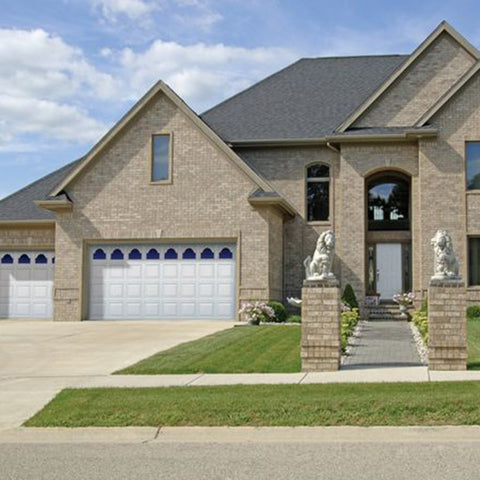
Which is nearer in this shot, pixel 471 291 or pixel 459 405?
pixel 459 405

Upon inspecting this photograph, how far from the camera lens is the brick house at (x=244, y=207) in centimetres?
2653

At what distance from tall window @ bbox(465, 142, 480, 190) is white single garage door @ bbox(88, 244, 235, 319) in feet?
27.3

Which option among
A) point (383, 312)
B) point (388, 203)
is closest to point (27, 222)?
point (383, 312)

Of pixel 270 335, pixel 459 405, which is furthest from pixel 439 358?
pixel 270 335

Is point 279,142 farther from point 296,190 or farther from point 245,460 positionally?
point 245,460

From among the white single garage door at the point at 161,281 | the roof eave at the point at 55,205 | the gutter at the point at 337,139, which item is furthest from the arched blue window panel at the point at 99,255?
the gutter at the point at 337,139

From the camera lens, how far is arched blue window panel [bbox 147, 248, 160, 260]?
2704cm

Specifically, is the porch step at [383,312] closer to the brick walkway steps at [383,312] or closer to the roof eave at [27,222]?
the brick walkway steps at [383,312]

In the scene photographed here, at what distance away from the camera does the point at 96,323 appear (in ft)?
84.4

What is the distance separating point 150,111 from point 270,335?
10.8 m

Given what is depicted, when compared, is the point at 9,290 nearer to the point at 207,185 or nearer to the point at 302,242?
the point at 207,185

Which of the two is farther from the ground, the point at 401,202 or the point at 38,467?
the point at 401,202

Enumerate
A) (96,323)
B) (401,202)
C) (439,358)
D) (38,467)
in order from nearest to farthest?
(38,467), (439,358), (96,323), (401,202)

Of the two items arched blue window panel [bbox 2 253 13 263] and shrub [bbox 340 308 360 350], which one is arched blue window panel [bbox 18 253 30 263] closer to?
arched blue window panel [bbox 2 253 13 263]
